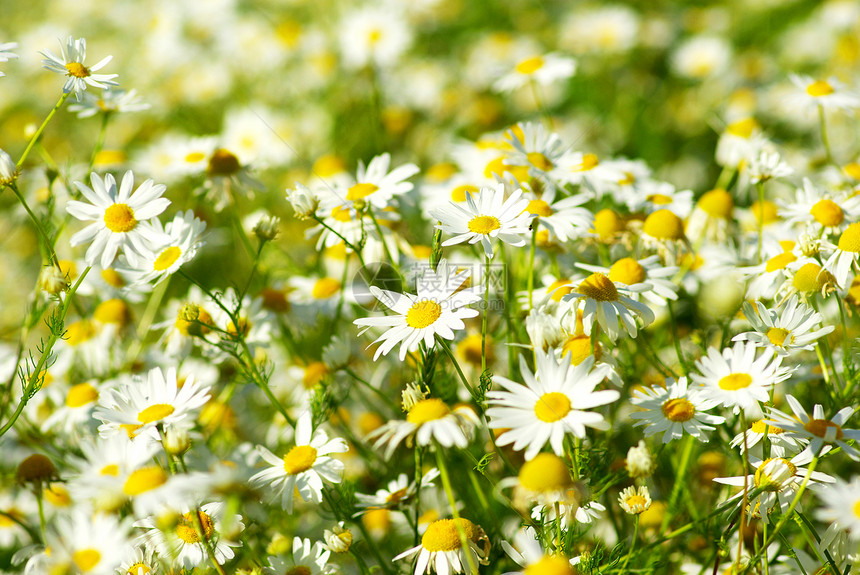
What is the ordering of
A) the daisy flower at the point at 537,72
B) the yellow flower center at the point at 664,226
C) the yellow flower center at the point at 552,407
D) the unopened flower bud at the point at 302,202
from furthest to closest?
1. the daisy flower at the point at 537,72
2. the yellow flower center at the point at 664,226
3. the unopened flower bud at the point at 302,202
4. the yellow flower center at the point at 552,407

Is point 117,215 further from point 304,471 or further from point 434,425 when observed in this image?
point 434,425

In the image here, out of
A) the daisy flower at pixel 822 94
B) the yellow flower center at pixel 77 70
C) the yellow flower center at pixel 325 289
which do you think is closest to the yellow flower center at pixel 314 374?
the yellow flower center at pixel 325 289

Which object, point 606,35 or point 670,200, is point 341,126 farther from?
point 670,200

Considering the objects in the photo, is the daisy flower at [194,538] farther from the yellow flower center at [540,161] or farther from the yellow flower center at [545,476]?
the yellow flower center at [540,161]

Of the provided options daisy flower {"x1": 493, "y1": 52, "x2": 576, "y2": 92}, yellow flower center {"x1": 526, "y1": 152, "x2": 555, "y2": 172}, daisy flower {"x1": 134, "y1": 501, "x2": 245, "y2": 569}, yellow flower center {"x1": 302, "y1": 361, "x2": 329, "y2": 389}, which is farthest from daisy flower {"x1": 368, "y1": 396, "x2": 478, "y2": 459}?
daisy flower {"x1": 493, "y1": 52, "x2": 576, "y2": 92}

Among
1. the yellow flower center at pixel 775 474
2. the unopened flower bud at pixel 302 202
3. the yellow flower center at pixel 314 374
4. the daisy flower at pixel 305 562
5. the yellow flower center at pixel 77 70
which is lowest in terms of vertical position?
the daisy flower at pixel 305 562

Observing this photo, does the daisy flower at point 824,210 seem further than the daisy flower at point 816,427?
Yes

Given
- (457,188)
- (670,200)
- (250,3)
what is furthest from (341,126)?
(670,200)
